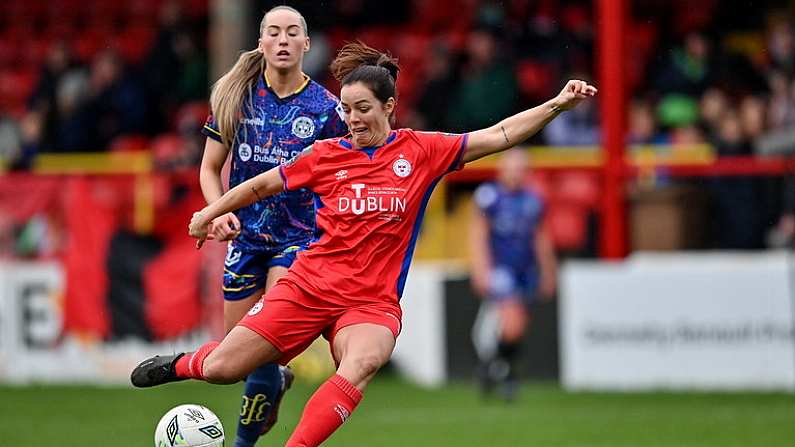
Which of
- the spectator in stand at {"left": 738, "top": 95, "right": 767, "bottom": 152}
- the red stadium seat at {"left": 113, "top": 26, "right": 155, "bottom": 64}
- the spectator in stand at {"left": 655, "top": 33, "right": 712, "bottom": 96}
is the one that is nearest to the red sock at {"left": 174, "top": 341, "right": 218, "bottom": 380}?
the spectator in stand at {"left": 738, "top": 95, "right": 767, "bottom": 152}

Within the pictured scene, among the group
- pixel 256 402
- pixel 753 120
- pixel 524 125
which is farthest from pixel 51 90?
pixel 524 125

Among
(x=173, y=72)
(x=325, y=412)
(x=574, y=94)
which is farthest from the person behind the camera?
(x=173, y=72)

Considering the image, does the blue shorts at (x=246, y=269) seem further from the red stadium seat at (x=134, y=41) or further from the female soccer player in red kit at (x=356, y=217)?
the red stadium seat at (x=134, y=41)

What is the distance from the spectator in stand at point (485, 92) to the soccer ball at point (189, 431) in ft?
29.1

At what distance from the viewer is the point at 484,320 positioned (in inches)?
550

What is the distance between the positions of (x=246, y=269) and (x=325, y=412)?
1.43 metres

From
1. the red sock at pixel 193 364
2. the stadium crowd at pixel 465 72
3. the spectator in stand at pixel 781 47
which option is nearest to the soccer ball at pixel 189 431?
the red sock at pixel 193 364

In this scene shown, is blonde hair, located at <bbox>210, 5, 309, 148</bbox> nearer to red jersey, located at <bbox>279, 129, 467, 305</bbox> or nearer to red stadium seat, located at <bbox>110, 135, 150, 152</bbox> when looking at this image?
red jersey, located at <bbox>279, 129, 467, 305</bbox>

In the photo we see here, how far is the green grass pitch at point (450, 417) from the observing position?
10.7 metres

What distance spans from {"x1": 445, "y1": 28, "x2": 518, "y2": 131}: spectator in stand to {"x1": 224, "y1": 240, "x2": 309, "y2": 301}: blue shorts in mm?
8158

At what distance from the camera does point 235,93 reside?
7.78 metres

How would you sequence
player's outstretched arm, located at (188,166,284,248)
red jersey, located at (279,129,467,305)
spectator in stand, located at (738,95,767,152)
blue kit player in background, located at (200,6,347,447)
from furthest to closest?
spectator in stand, located at (738,95,767,152) < blue kit player in background, located at (200,6,347,447) < player's outstretched arm, located at (188,166,284,248) < red jersey, located at (279,129,467,305)

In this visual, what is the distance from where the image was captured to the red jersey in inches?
279

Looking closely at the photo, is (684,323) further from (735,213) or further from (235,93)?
(235,93)
